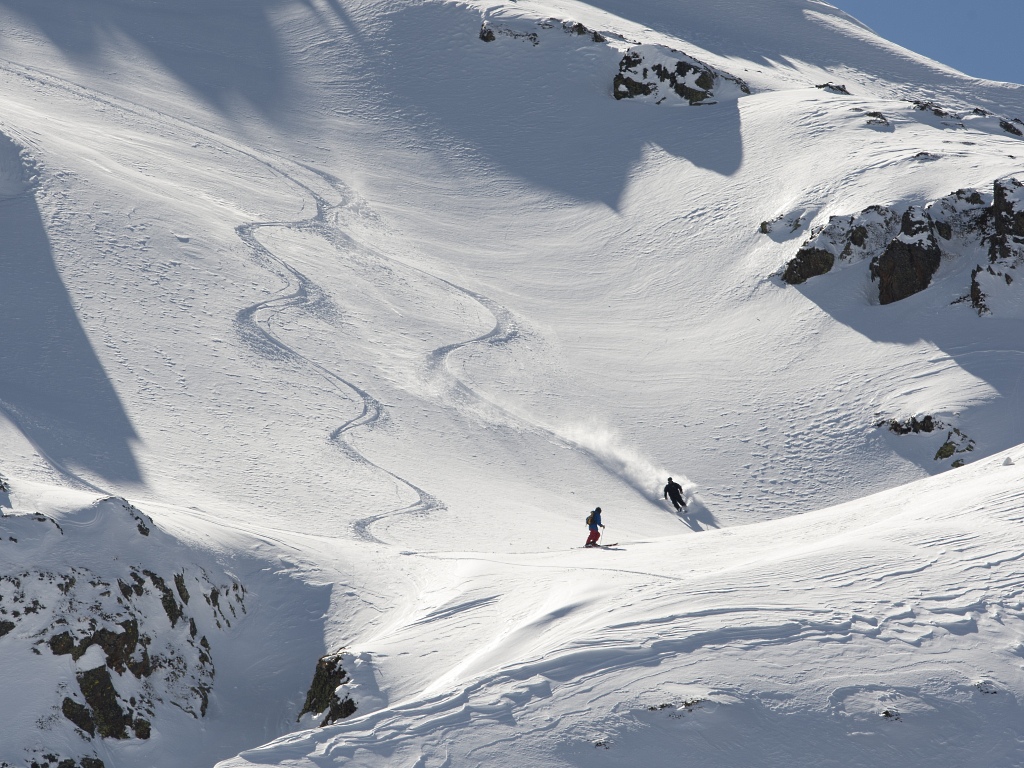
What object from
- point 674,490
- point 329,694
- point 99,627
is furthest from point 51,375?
point 674,490

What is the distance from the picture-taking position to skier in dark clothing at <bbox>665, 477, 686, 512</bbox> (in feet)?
74.3

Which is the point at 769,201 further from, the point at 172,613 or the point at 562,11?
the point at 172,613

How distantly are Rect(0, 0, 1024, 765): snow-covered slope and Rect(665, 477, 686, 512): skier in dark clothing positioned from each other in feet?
→ 1.96

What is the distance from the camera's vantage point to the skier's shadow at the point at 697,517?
22.4 meters

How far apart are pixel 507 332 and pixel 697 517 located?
10.4 m

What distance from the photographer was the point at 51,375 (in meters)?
23.2

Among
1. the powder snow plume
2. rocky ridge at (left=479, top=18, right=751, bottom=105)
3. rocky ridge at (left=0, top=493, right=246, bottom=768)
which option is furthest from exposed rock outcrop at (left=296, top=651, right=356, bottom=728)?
rocky ridge at (left=479, top=18, right=751, bottom=105)

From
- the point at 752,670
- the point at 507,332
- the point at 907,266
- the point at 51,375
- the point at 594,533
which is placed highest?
the point at 907,266

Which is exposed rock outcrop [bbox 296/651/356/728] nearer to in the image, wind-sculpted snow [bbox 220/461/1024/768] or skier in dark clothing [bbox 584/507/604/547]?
wind-sculpted snow [bbox 220/461/1024/768]

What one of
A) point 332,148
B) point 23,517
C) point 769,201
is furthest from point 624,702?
point 332,148

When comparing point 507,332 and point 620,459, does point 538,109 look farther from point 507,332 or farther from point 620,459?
point 620,459

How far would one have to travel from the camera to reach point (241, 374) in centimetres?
2511

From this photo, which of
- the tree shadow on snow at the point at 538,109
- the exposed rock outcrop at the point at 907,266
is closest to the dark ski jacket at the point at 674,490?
the exposed rock outcrop at the point at 907,266

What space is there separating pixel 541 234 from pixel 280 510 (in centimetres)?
2172
